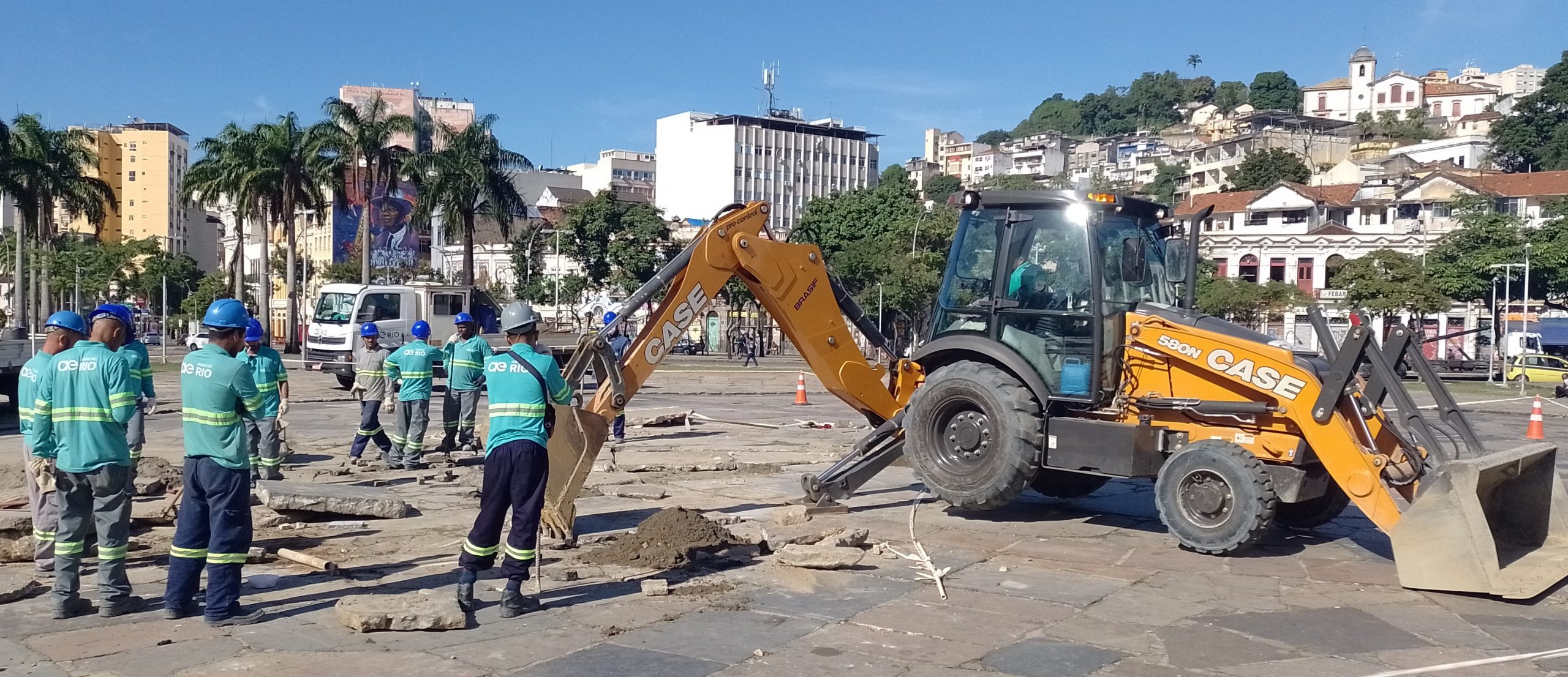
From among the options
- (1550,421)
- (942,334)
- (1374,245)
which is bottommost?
(1550,421)

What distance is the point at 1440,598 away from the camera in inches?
292

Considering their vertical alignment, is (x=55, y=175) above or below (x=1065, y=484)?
above

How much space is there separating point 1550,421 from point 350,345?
84.4 ft

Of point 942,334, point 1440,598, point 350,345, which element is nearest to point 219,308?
point 942,334

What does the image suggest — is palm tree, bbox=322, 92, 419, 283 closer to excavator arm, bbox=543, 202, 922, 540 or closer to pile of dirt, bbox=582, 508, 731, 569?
excavator arm, bbox=543, 202, 922, 540

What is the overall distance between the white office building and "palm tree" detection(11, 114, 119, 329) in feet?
225

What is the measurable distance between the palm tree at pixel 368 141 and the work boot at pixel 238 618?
44.6 metres

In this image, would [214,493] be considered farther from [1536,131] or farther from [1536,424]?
[1536,131]

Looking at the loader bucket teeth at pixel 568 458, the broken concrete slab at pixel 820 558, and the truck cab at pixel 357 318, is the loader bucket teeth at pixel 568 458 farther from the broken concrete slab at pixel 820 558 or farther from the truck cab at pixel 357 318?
the truck cab at pixel 357 318

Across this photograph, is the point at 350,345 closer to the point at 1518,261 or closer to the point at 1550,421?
the point at 1550,421

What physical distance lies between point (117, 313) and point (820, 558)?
4751 mm

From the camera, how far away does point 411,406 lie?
13031 mm

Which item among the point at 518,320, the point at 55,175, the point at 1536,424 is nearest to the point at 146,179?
the point at 55,175

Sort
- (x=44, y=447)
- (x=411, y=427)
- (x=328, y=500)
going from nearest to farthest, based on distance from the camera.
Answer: (x=44, y=447)
(x=328, y=500)
(x=411, y=427)
